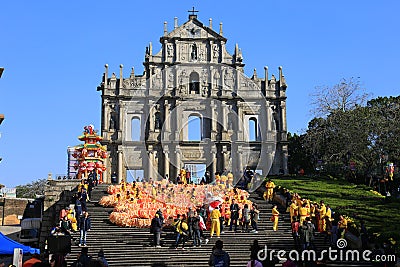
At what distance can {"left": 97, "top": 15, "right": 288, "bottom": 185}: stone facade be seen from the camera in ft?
145

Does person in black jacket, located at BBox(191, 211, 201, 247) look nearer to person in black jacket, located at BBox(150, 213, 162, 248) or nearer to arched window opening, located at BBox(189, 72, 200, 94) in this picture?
person in black jacket, located at BBox(150, 213, 162, 248)

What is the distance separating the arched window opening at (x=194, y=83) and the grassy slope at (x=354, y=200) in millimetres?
11534

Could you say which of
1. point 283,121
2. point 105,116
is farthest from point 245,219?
point 105,116

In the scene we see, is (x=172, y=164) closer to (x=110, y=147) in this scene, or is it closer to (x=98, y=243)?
(x=110, y=147)

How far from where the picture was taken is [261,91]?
46.4 meters

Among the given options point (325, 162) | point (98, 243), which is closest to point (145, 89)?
point (325, 162)

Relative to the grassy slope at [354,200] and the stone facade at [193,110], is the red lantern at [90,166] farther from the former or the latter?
the grassy slope at [354,200]

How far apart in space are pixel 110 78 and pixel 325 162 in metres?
18.4

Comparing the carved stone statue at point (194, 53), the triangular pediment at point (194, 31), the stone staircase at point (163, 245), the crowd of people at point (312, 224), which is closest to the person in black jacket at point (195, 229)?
the stone staircase at point (163, 245)

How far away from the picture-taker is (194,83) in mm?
46062

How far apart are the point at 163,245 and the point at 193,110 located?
25.3 m

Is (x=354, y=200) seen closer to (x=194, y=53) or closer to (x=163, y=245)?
(x=163, y=245)

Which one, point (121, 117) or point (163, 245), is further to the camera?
point (121, 117)

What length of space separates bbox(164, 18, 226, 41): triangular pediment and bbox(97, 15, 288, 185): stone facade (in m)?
0.08
